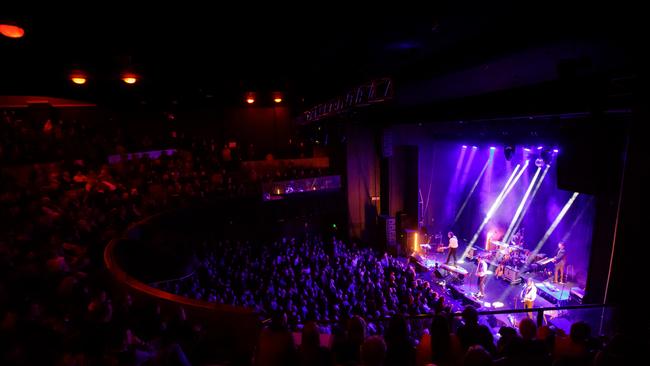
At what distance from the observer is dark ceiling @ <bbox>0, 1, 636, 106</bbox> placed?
12.8 feet

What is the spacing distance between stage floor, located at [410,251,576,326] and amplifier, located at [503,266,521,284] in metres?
0.09

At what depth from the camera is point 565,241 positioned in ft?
32.2

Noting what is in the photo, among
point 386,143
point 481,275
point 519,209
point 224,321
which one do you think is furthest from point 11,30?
point 519,209

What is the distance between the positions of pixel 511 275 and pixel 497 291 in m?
0.80

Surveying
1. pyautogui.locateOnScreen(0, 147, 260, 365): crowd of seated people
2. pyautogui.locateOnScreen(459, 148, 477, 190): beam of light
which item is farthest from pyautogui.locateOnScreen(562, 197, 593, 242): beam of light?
pyautogui.locateOnScreen(0, 147, 260, 365): crowd of seated people

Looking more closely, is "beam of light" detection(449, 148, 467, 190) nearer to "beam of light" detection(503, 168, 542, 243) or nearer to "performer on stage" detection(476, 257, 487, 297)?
"beam of light" detection(503, 168, 542, 243)

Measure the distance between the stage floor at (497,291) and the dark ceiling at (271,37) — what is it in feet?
18.8

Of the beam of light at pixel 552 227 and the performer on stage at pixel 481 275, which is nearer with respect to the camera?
the performer on stage at pixel 481 275

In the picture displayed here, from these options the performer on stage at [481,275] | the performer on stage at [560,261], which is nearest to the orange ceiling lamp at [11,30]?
the performer on stage at [481,275]

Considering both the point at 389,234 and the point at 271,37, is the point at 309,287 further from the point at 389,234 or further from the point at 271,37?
the point at 389,234

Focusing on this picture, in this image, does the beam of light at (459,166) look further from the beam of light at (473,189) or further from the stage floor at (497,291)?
the stage floor at (497,291)

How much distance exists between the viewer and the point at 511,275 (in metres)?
9.86

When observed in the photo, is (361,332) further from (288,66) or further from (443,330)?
(288,66)

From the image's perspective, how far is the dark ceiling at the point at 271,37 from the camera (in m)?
3.89
